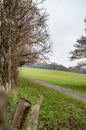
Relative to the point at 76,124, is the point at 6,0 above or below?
above

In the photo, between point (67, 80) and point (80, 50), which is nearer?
point (80, 50)

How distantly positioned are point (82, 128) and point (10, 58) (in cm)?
895

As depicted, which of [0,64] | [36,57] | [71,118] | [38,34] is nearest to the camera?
[71,118]

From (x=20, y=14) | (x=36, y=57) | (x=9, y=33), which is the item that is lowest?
(x=36, y=57)

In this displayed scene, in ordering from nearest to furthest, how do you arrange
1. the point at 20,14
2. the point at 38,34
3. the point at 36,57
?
the point at 20,14 → the point at 38,34 → the point at 36,57

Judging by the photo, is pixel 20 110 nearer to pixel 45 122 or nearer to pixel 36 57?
pixel 45 122

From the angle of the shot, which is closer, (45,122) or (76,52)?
(45,122)

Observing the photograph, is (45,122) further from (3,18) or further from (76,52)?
(76,52)

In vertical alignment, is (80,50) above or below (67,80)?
above

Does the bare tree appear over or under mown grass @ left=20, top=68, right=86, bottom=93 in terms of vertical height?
over

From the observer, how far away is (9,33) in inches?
789

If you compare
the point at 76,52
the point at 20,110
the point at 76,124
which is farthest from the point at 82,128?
the point at 76,52

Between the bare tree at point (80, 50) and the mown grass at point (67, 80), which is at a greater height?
the bare tree at point (80, 50)

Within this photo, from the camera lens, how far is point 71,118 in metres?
15.0
